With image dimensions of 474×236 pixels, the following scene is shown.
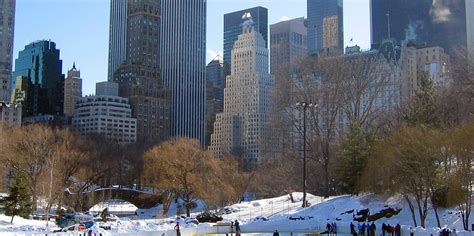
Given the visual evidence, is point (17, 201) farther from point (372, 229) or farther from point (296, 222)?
point (372, 229)

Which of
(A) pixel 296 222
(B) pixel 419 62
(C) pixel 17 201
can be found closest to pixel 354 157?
(A) pixel 296 222

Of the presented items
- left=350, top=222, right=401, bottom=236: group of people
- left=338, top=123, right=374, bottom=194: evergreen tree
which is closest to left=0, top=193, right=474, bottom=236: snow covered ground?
left=350, top=222, right=401, bottom=236: group of people

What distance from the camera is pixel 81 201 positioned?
70.8m

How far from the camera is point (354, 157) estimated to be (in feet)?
182

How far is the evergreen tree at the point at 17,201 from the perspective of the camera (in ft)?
168

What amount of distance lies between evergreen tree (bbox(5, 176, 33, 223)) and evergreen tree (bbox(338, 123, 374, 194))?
2649 centimetres

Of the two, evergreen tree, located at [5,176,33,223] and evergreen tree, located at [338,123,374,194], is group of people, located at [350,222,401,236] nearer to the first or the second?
evergreen tree, located at [338,123,374,194]

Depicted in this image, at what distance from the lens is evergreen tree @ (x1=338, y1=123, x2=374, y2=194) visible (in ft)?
180

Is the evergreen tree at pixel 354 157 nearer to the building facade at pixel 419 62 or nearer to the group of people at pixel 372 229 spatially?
the group of people at pixel 372 229

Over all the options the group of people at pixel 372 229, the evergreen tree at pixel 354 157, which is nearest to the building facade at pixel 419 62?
the evergreen tree at pixel 354 157

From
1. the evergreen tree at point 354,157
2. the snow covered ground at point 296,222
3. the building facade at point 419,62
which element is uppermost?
the building facade at point 419,62

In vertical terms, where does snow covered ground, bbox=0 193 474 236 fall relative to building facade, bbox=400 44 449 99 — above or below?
below

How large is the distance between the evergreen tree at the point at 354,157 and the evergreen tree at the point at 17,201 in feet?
86.9

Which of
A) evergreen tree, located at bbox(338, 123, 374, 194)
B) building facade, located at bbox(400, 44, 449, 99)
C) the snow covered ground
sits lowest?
the snow covered ground
